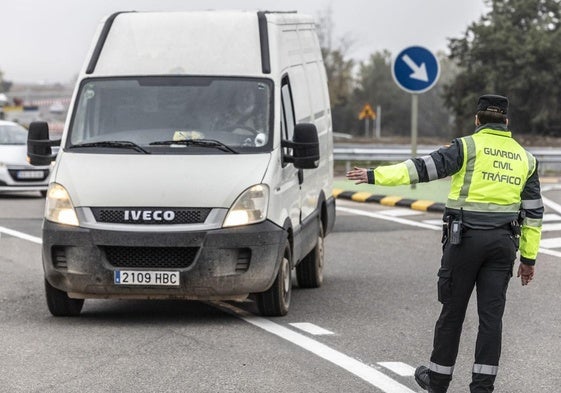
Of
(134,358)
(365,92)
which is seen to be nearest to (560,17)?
(365,92)

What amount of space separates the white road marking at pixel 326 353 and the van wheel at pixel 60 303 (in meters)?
1.18

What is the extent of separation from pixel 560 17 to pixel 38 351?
70737 mm

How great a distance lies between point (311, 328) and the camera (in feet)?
32.9

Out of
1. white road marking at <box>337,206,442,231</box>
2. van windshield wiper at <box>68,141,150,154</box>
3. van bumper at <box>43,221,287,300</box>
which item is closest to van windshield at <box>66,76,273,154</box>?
van windshield wiper at <box>68,141,150,154</box>

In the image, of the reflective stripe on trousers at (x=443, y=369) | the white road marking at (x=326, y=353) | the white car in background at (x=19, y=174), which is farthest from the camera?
the white car in background at (x=19, y=174)

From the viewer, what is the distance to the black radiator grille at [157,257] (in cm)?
1000

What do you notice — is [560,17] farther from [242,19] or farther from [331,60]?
[242,19]

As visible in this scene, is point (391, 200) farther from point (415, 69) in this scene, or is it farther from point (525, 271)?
point (525, 271)

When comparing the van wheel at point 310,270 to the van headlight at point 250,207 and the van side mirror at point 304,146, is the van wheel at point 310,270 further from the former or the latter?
the van headlight at point 250,207

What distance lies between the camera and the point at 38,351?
8.97 meters

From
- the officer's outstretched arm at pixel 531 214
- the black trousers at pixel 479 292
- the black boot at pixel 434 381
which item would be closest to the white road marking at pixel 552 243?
the officer's outstretched arm at pixel 531 214

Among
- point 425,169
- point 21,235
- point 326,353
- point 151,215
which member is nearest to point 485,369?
point 425,169

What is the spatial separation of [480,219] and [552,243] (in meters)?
10.1

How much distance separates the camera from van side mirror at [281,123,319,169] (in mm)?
10625
